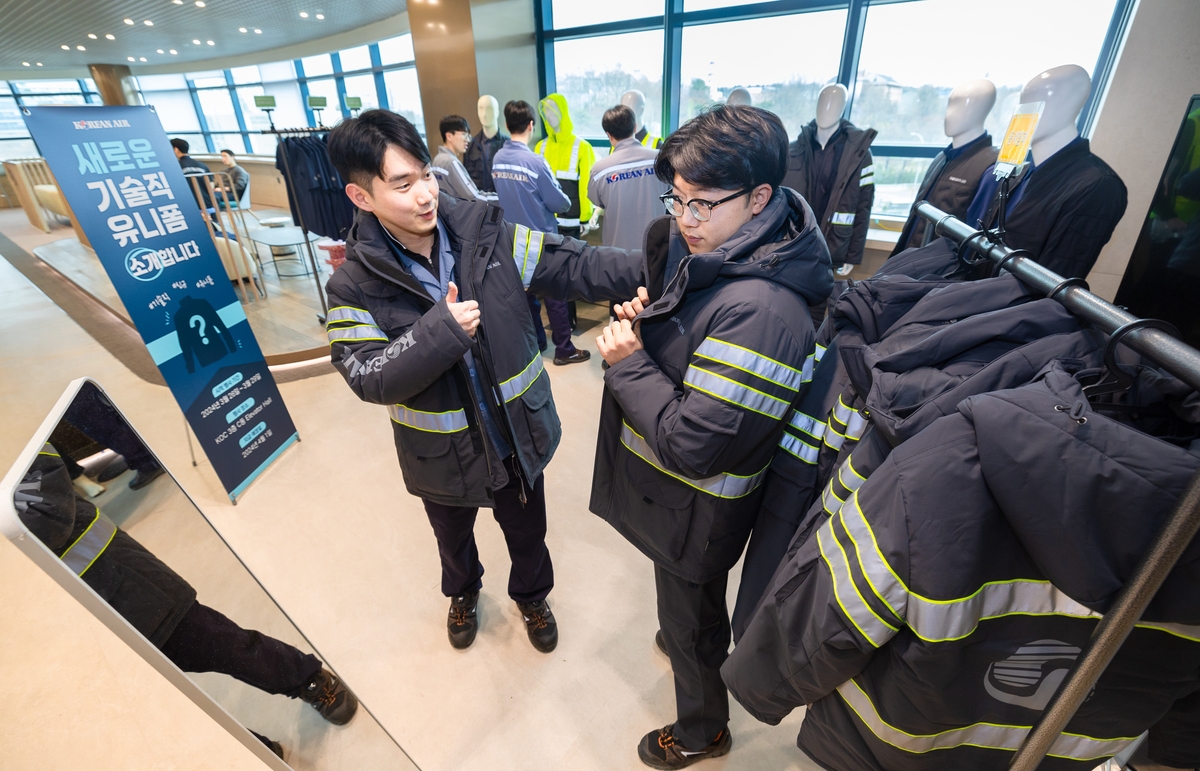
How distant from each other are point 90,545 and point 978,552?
4.03 ft

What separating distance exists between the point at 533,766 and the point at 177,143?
548cm

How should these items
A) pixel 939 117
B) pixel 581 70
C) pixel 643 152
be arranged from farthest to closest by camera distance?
pixel 581 70, pixel 939 117, pixel 643 152

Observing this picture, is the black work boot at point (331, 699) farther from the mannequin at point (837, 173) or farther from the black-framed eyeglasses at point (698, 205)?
the mannequin at point (837, 173)

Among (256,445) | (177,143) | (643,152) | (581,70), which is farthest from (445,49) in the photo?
(256,445)

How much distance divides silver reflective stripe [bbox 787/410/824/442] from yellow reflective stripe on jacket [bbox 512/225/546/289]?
0.80m

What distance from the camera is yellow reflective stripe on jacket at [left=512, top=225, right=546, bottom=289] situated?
140cm

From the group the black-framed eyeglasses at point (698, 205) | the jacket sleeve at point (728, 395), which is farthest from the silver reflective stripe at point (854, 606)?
the black-framed eyeglasses at point (698, 205)

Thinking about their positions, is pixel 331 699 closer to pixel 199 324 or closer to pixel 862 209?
pixel 199 324

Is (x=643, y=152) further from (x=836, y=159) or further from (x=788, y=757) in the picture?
(x=788, y=757)

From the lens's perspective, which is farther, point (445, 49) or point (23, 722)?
point (445, 49)

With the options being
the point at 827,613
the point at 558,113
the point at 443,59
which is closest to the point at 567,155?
the point at 558,113

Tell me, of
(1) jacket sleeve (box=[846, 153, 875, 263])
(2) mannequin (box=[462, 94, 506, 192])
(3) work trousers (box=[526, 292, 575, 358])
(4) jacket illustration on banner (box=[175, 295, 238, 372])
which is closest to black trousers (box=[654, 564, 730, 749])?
(4) jacket illustration on banner (box=[175, 295, 238, 372])

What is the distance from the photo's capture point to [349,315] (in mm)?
1268

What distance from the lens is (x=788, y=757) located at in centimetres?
144
